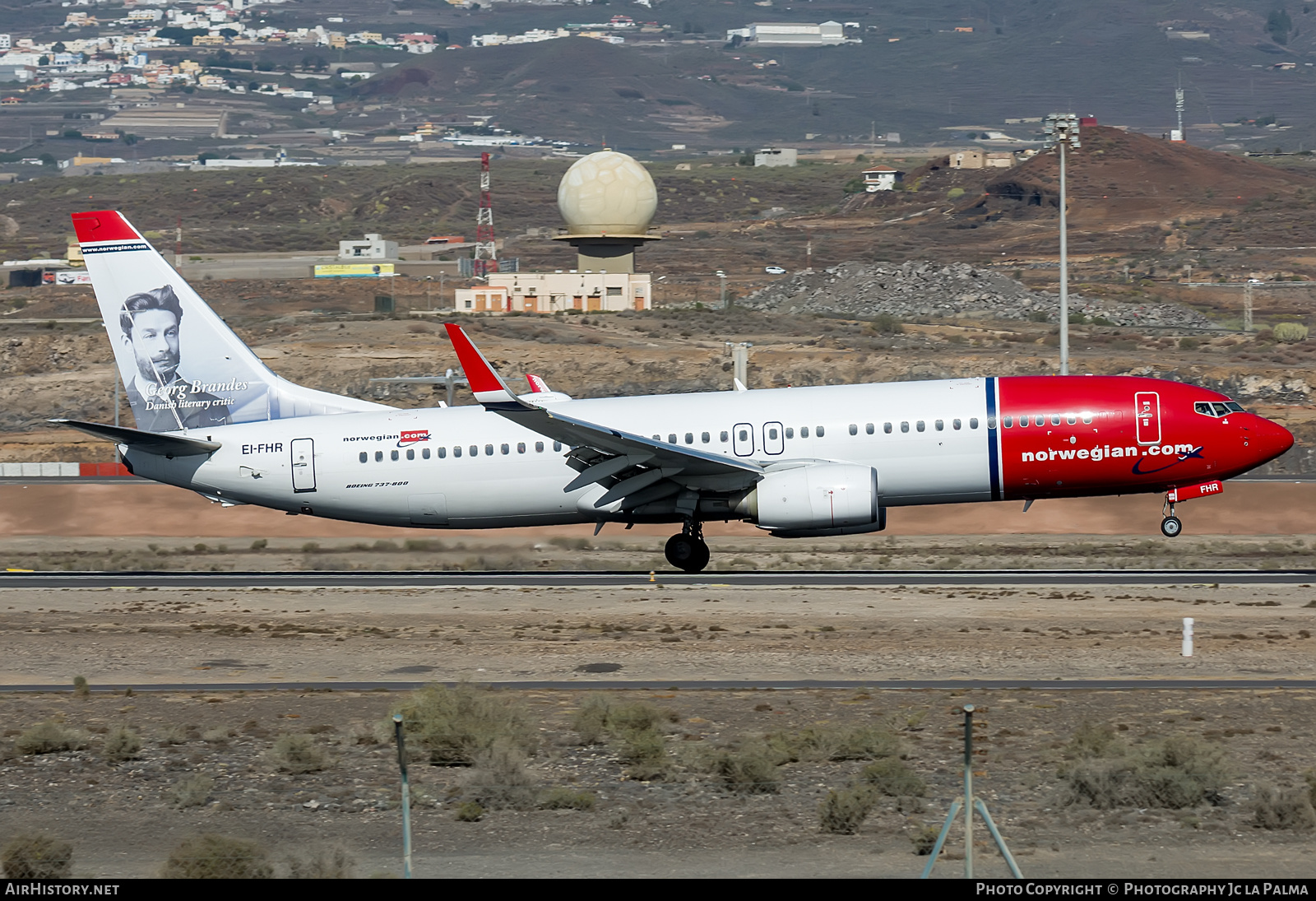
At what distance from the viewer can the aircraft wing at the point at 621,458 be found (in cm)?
3300

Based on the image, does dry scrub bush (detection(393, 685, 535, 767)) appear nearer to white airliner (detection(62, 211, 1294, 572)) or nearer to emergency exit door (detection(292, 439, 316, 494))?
white airliner (detection(62, 211, 1294, 572))

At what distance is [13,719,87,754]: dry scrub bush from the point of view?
21.6 m

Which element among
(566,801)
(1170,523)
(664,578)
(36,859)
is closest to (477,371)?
(664,578)

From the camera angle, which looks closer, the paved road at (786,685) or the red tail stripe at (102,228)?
the paved road at (786,685)

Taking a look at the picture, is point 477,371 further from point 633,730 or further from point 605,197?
point 605,197

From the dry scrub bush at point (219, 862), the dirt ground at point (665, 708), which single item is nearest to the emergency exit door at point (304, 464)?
the dirt ground at point (665, 708)

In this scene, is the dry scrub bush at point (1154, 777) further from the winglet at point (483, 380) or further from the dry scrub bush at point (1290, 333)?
the dry scrub bush at point (1290, 333)

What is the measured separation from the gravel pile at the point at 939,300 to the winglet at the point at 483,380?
8008cm

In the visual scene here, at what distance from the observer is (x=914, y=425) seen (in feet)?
117

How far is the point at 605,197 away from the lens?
4611 inches

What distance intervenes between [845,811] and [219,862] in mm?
6636

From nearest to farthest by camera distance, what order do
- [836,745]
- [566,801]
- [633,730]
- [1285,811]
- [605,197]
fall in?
1. [1285,811]
2. [566,801]
3. [836,745]
4. [633,730]
5. [605,197]

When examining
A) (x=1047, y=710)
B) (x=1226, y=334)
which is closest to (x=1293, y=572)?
(x=1047, y=710)

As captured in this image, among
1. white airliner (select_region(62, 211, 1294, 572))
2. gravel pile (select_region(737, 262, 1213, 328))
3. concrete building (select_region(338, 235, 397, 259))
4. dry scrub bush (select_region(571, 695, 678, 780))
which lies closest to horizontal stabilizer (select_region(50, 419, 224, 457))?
white airliner (select_region(62, 211, 1294, 572))
